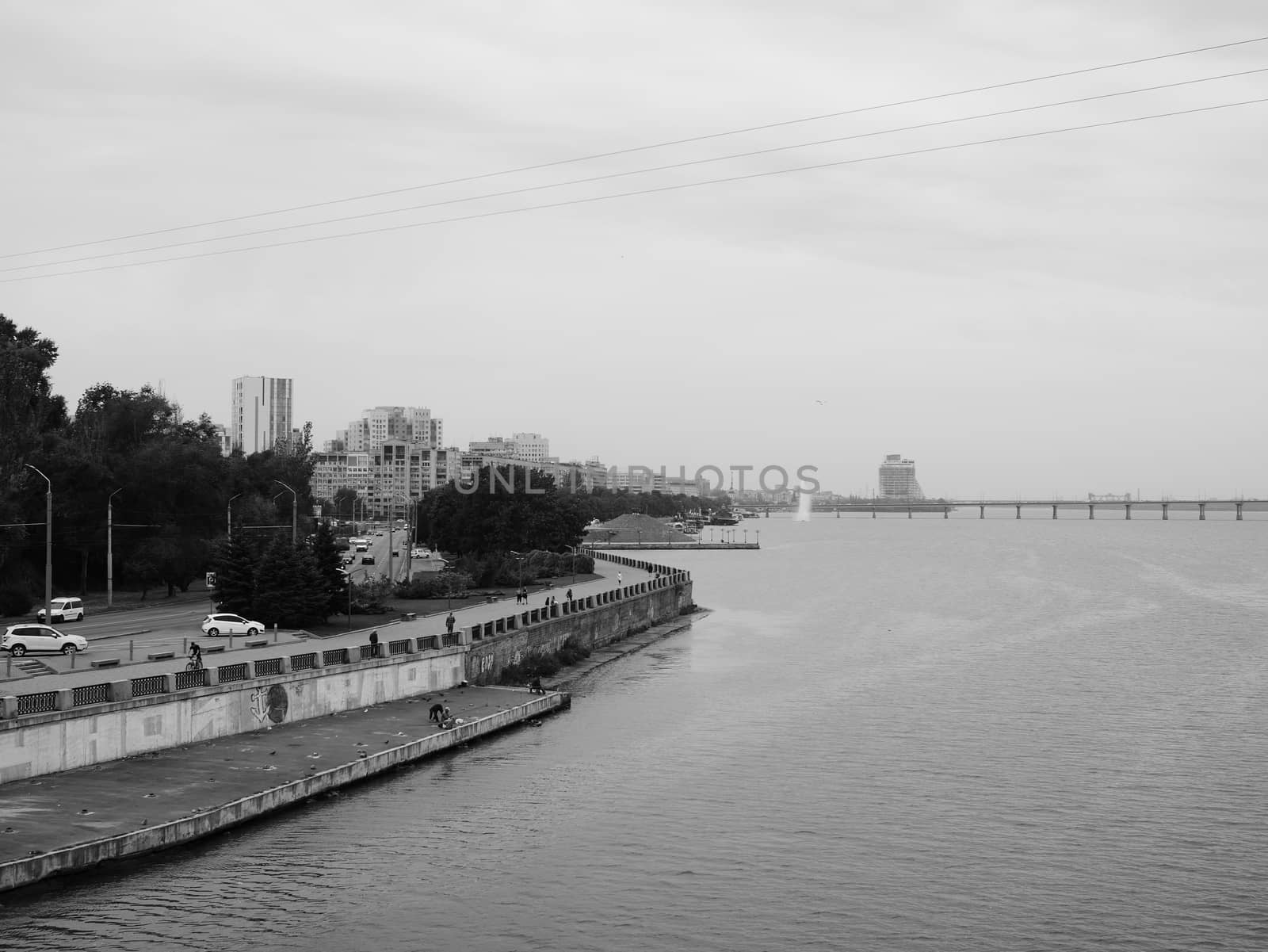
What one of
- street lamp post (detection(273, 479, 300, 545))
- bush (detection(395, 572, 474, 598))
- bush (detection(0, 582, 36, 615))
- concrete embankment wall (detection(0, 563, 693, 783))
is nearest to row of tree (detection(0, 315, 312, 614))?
bush (detection(0, 582, 36, 615))

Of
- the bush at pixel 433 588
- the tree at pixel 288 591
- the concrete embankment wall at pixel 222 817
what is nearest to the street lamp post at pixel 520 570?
the bush at pixel 433 588

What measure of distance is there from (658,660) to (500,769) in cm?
2780

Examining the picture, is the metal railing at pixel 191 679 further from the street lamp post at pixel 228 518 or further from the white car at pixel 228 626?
the street lamp post at pixel 228 518

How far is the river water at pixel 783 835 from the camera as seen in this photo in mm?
23094

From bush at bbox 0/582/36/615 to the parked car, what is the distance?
3.92 m

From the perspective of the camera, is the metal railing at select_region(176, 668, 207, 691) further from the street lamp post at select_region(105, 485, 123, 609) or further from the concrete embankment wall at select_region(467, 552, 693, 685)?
the street lamp post at select_region(105, 485, 123, 609)

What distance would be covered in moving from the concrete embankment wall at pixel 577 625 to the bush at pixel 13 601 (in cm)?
2285

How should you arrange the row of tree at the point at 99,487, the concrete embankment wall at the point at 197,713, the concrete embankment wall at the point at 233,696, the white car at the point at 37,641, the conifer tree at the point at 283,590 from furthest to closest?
1. the row of tree at the point at 99,487
2. the conifer tree at the point at 283,590
3. the white car at the point at 37,641
4. the concrete embankment wall at the point at 233,696
5. the concrete embankment wall at the point at 197,713

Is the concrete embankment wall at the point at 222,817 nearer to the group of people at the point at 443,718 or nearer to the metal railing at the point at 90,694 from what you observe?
the group of people at the point at 443,718

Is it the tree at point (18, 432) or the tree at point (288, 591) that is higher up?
the tree at point (18, 432)

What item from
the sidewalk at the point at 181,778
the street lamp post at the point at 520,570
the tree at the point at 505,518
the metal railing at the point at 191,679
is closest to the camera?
the sidewalk at the point at 181,778

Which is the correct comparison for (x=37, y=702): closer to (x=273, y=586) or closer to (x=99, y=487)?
(x=273, y=586)

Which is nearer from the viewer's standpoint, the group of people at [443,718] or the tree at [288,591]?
the group of people at [443,718]

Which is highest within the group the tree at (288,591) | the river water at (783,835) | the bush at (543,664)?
the tree at (288,591)
